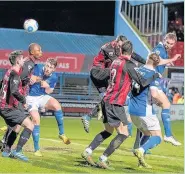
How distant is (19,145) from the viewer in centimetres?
1138

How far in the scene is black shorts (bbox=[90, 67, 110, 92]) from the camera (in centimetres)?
1219

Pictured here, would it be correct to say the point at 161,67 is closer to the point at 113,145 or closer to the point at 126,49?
the point at 126,49

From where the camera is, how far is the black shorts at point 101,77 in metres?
12.2

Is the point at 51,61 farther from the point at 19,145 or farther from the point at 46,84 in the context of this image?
the point at 19,145

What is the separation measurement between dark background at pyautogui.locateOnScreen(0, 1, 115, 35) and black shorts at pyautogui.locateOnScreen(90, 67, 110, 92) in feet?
78.6

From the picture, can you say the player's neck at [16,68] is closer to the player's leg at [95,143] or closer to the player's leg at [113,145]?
the player's leg at [95,143]

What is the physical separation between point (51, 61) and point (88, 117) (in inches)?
60.5

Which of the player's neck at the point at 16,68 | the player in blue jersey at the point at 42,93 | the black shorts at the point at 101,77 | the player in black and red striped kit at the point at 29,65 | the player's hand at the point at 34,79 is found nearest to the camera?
the player's neck at the point at 16,68

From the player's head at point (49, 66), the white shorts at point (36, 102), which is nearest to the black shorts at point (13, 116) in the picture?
the white shorts at point (36, 102)

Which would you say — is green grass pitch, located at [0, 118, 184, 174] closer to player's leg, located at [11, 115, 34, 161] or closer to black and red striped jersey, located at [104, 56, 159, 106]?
player's leg, located at [11, 115, 34, 161]

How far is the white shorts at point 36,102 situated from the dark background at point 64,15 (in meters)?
23.3

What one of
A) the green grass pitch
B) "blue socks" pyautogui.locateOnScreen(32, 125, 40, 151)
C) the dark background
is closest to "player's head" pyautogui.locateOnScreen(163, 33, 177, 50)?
the green grass pitch

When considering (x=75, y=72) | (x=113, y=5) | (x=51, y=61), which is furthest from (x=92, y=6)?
(x=51, y=61)

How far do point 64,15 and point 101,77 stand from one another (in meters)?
25.1
